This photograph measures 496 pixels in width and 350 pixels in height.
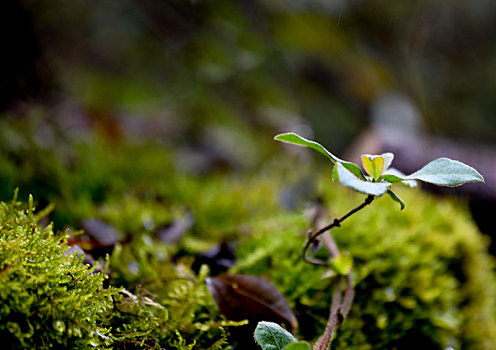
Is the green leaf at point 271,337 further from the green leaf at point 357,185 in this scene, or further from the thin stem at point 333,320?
the green leaf at point 357,185

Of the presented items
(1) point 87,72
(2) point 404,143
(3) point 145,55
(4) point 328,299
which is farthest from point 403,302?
(1) point 87,72

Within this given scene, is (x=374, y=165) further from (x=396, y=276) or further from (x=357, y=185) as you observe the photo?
(x=396, y=276)

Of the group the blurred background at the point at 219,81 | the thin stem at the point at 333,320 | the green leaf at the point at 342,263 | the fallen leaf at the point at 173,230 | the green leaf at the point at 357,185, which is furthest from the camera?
the blurred background at the point at 219,81

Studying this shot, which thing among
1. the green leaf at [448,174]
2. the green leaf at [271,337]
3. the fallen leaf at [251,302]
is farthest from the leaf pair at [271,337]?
the green leaf at [448,174]

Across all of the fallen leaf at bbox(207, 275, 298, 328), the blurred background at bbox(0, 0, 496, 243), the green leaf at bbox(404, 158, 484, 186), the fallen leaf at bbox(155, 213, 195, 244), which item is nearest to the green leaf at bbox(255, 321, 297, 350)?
the fallen leaf at bbox(207, 275, 298, 328)

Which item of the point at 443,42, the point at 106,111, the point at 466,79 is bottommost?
the point at 106,111

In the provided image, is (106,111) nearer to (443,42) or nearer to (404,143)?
(404,143)

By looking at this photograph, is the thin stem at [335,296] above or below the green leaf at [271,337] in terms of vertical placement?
below
